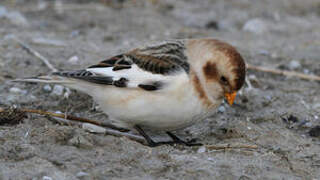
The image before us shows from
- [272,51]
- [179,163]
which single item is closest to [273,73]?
[272,51]

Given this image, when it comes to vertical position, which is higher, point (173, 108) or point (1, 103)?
point (173, 108)

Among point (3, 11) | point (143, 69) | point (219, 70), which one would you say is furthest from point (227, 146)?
point (3, 11)

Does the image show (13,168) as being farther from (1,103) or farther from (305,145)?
(305,145)

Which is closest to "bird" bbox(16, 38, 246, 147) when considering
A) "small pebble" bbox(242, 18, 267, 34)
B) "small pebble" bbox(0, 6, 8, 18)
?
"small pebble" bbox(0, 6, 8, 18)

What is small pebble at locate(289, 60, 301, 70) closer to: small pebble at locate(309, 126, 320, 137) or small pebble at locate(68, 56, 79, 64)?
small pebble at locate(309, 126, 320, 137)

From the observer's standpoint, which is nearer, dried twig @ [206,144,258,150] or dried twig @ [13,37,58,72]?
dried twig @ [206,144,258,150]

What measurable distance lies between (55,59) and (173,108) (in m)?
2.36

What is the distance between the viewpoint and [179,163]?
3.71 metres

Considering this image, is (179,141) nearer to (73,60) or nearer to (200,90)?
(200,90)

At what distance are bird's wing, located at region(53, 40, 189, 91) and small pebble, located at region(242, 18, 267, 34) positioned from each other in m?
3.69

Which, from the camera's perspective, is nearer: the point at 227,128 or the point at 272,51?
the point at 227,128

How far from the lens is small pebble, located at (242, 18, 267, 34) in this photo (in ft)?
25.7

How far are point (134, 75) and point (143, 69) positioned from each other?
9 cm

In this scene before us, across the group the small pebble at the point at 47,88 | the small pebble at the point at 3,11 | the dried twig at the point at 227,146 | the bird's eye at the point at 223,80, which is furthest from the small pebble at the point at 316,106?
the small pebble at the point at 3,11
